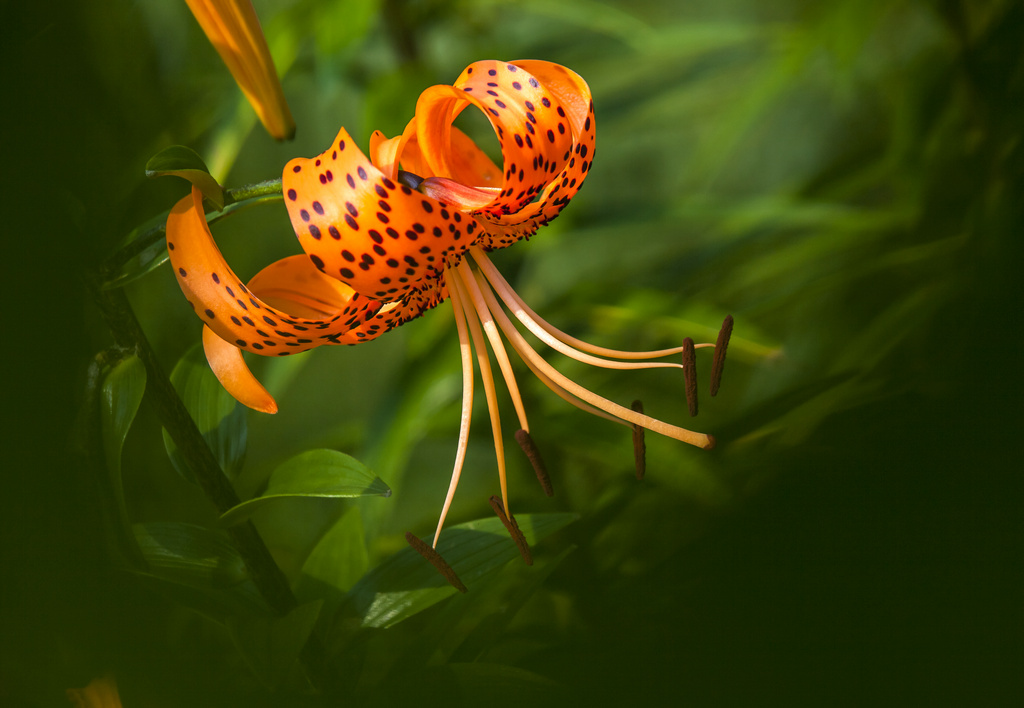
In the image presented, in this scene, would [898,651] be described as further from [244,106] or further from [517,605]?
[244,106]

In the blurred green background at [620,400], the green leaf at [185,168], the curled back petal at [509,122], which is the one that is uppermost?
the green leaf at [185,168]

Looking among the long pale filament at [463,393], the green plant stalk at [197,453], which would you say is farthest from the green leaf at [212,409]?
the long pale filament at [463,393]

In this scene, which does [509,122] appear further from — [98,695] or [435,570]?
[98,695]

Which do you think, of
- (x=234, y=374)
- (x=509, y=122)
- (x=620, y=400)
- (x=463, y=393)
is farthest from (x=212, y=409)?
(x=620, y=400)

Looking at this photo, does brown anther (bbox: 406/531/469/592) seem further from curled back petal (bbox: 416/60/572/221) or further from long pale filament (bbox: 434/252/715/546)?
curled back petal (bbox: 416/60/572/221)

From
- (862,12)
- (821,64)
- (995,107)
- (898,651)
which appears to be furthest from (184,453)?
(821,64)

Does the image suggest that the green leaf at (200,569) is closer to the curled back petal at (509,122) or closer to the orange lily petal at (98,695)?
the orange lily petal at (98,695)

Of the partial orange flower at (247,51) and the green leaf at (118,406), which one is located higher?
the partial orange flower at (247,51)
